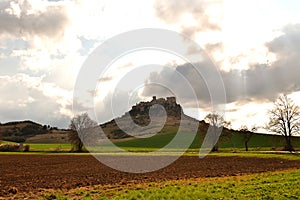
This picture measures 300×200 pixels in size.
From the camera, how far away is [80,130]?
383ft

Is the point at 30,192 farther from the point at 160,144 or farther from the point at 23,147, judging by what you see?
the point at 160,144

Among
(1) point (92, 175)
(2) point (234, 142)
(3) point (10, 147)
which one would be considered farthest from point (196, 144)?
(1) point (92, 175)

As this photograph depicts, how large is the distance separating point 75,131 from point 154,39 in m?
75.7

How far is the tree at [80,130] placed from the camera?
113625 millimetres

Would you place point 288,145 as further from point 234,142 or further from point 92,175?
point 92,175

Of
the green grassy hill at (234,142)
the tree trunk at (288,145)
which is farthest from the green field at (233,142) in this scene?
the tree trunk at (288,145)

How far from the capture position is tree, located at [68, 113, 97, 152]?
114 m

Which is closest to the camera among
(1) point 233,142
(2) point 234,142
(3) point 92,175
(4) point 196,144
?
(3) point 92,175

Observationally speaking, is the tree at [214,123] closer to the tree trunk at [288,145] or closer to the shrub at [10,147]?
the tree trunk at [288,145]

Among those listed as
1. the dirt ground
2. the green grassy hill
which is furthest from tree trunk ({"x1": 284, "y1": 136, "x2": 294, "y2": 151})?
the dirt ground

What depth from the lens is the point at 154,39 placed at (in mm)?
45250

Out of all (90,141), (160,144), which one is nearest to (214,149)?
(90,141)

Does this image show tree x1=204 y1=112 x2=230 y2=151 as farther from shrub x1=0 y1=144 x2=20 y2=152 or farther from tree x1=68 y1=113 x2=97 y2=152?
shrub x1=0 y1=144 x2=20 y2=152

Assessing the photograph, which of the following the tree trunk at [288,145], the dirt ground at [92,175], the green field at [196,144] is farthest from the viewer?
the green field at [196,144]
